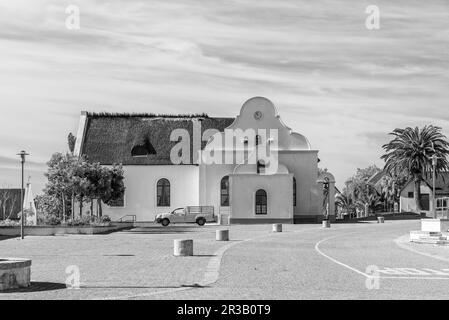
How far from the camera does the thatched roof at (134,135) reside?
67375mm

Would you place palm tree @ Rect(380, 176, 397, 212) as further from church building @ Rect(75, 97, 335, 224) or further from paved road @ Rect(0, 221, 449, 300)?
paved road @ Rect(0, 221, 449, 300)

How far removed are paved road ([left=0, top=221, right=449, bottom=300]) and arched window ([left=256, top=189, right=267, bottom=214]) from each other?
30553mm

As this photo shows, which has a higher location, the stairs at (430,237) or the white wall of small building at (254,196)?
the white wall of small building at (254,196)

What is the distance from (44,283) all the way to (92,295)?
8.75ft

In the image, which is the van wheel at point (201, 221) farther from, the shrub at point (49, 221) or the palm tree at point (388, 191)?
the palm tree at point (388, 191)

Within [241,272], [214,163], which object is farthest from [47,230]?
[241,272]

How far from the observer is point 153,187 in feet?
220

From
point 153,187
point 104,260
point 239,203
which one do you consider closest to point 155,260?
point 104,260

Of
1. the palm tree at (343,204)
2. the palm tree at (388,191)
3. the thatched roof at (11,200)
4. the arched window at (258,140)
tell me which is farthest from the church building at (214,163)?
the palm tree at (388,191)

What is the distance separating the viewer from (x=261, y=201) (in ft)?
205

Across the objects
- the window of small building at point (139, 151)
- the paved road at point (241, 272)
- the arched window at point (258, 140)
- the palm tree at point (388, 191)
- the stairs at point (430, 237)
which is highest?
the arched window at point (258, 140)

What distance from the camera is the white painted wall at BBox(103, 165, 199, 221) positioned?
66750 mm

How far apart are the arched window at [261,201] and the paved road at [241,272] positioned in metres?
30.6
